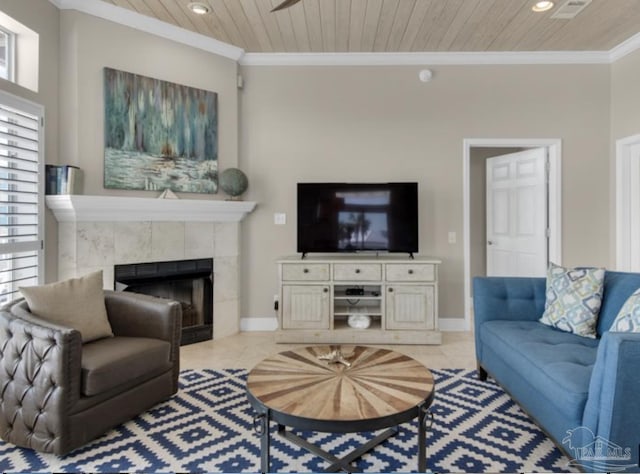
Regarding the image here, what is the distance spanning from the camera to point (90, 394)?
6.66 feet

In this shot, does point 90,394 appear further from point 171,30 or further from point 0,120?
point 171,30

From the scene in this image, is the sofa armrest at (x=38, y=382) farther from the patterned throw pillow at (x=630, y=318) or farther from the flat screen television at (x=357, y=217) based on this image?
the patterned throw pillow at (x=630, y=318)

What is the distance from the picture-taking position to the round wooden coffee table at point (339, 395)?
5.12ft

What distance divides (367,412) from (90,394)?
4.84 ft

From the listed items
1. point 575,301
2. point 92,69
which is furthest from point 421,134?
point 92,69

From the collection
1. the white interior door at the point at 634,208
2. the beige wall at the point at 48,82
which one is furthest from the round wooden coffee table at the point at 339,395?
the white interior door at the point at 634,208

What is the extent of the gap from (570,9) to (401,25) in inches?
55.1

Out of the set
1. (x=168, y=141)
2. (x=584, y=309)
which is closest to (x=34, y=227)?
(x=168, y=141)

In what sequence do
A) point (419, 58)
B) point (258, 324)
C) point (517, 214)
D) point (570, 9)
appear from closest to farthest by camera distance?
1. point (570, 9)
2. point (419, 58)
3. point (258, 324)
4. point (517, 214)

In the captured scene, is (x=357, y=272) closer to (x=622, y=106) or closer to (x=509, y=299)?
(x=509, y=299)

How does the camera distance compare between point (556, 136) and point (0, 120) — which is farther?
point (556, 136)

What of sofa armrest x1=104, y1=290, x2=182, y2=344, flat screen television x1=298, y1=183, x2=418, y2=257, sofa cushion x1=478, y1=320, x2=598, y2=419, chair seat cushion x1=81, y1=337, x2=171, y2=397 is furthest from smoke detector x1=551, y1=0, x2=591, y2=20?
chair seat cushion x1=81, y1=337, x2=171, y2=397

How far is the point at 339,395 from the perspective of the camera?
172cm
